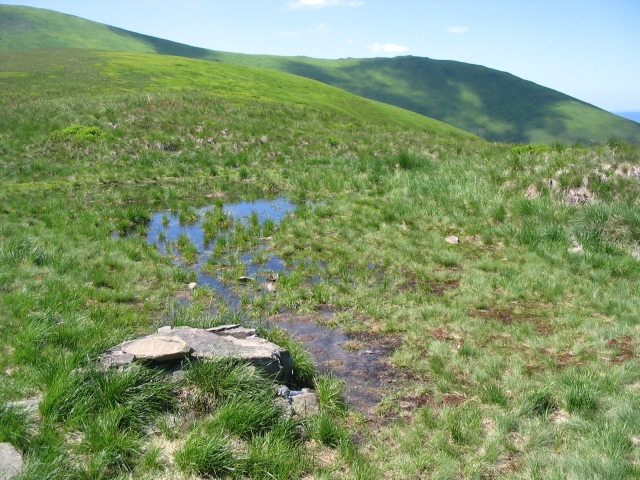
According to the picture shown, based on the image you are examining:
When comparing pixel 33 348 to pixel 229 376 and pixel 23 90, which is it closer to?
pixel 229 376

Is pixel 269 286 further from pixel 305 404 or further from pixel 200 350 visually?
pixel 305 404

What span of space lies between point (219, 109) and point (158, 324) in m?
28.2

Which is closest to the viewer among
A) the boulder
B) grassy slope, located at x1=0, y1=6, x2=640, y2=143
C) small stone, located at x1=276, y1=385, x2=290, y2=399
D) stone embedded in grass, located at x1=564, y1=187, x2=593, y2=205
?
small stone, located at x1=276, y1=385, x2=290, y2=399

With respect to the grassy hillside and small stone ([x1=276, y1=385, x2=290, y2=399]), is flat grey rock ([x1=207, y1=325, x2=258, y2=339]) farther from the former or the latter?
small stone ([x1=276, y1=385, x2=290, y2=399])

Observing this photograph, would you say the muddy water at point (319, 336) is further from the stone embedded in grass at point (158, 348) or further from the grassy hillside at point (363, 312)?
the stone embedded in grass at point (158, 348)

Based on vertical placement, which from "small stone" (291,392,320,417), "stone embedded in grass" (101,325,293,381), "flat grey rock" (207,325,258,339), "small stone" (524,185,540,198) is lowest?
"small stone" (291,392,320,417)

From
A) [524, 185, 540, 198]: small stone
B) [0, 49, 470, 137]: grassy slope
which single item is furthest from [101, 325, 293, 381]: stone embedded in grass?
[0, 49, 470, 137]: grassy slope

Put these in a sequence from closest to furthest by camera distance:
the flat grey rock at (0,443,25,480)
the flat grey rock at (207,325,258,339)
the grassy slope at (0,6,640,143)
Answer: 1. the flat grey rock at (0,443,25,480)
2. the flat grey rock at (207,325,258,339)
3. the grassy slope at (0,6,640,143)

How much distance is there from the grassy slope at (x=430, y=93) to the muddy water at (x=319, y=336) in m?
120

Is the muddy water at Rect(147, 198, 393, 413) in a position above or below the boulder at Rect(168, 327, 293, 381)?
below

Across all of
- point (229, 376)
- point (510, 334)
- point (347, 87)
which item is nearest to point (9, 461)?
point (229, 376)

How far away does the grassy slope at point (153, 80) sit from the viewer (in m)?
41.6

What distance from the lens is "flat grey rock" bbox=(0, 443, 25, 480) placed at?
4427 millimetres

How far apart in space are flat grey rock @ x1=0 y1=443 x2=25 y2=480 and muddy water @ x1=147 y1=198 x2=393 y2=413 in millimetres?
3875
